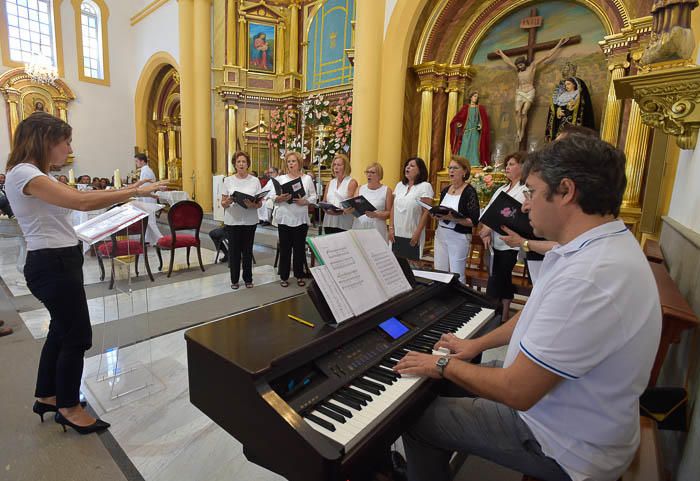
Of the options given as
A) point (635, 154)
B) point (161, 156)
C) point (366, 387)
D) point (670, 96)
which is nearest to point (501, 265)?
point (670, 96)

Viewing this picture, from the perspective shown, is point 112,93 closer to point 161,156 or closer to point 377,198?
point 161,156

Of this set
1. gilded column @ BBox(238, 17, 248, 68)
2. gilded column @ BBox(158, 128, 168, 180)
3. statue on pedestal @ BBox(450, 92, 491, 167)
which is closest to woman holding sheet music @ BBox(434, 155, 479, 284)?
statue on pedestal @ BBox(450, 92, 491, 167)

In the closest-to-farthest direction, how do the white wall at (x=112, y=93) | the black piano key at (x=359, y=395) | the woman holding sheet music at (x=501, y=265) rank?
the black piano key at (x=359, y=395)
the woman holding sheet music at (x=501, y=265)
the white wall at (x=112, y=93)

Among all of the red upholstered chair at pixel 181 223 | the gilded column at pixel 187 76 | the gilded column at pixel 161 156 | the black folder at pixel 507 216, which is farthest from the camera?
the gilded column at pixel 161 156

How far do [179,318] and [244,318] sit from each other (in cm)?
245

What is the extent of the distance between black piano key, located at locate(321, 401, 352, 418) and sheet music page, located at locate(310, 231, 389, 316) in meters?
0.35

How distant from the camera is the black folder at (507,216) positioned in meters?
2.48

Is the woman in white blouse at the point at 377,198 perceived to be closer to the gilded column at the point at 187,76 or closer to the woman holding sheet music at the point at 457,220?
the woman holding sheet music at the point at 457,220

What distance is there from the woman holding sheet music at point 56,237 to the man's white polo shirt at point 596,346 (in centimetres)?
178

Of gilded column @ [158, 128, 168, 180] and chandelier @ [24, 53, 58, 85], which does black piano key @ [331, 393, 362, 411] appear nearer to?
gilded column @ [158, 128, 168, 180]

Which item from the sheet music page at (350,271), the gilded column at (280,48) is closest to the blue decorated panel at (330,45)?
the gilded column at (280,48)

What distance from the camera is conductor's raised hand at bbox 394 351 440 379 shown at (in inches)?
44.3

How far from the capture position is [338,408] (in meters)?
1.03

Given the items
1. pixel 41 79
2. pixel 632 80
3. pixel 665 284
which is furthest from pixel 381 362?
pixel 41 79
